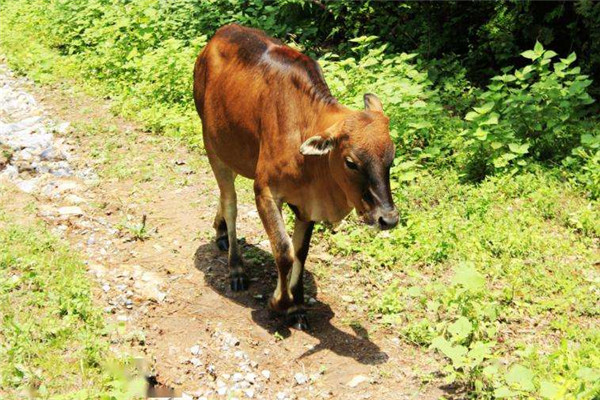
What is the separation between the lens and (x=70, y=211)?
25.1 feet

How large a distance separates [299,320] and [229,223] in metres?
1.21

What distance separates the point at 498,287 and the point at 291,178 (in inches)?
78.6

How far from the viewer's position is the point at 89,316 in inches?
226

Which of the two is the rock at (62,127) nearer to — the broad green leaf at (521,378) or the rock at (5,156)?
the rock at (5,156)

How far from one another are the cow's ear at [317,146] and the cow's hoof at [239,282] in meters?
1.75

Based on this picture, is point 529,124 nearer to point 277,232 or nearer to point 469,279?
point 469,279

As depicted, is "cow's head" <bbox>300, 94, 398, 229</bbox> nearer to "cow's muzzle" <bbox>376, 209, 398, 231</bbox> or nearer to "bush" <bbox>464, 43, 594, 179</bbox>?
"cow's muzzle" <bbox>376, 209, 398, 231</bbox>

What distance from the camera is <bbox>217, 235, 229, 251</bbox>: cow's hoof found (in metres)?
7.20

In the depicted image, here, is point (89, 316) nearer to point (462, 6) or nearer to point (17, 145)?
point (17, 145)

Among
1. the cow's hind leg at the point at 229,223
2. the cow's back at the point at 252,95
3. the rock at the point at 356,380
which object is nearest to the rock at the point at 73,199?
the cow's hind leg at the point at 229,223

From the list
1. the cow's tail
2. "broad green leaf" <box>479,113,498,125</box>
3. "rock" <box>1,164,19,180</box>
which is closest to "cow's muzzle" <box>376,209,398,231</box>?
the cow's tail

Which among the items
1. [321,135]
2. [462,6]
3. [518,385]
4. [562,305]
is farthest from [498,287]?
[462,6]

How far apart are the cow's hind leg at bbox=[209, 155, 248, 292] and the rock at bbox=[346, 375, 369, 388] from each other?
5.14 feet

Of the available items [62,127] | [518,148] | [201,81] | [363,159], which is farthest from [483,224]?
[62,127]
